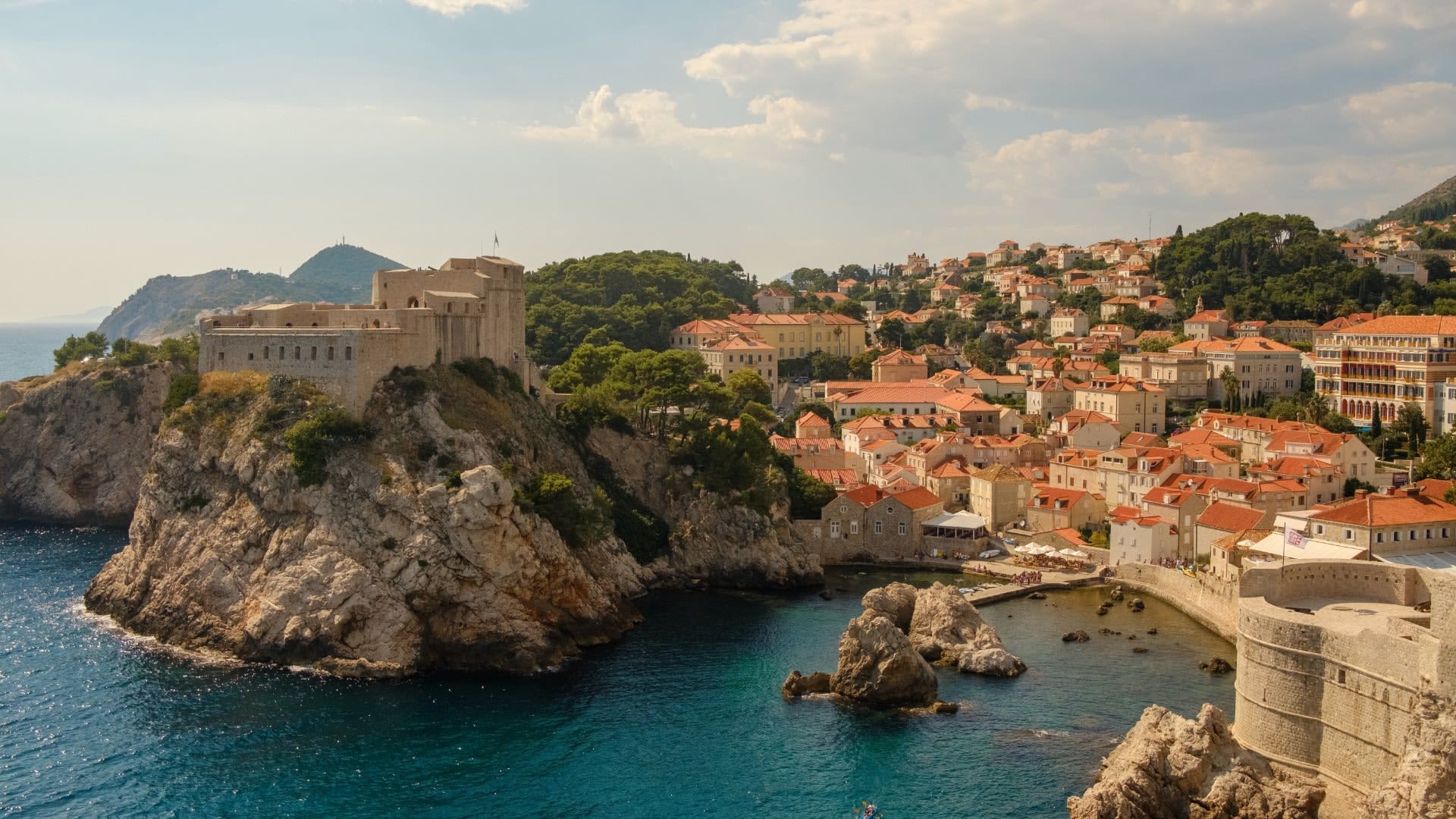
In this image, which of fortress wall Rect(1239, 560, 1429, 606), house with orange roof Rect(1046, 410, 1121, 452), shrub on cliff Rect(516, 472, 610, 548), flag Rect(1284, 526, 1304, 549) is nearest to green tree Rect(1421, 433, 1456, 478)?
house with orange roof Rect(1046, 410, 1121, 452)

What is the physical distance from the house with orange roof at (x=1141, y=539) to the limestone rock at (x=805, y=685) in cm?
2050

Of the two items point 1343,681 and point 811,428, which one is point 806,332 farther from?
point 1343,681

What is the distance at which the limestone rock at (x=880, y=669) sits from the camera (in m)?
37.2

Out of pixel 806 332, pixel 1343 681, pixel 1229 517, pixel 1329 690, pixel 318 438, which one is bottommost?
pixel 1329 690

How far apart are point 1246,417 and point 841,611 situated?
1266 inches

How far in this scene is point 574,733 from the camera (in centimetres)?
3531

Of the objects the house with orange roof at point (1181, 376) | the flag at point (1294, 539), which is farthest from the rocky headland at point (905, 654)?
the house with orange roof at point (1181, 376)

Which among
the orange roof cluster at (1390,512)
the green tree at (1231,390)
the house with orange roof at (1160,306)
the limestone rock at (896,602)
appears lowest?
the limestone rock at (896,602)

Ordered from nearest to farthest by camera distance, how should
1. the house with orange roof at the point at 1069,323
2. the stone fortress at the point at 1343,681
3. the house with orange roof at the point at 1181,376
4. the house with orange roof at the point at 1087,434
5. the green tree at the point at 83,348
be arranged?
the stone fortress at the point at 1343,681, the house with orange roof at the point at 1087,434, the green tree at the point at 83,348, the house with orange roof at the point at 1181,376, the house with orange roof at the point at 1069,323

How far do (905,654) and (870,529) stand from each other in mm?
Answer: 20931

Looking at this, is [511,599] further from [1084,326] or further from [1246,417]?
[1084,326]

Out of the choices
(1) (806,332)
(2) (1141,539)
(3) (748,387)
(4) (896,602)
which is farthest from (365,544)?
(1) (806,332)

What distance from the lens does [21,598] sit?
47594 mm

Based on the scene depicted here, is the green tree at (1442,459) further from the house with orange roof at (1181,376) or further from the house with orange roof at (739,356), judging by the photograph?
the house with orange roof at (739,356)
